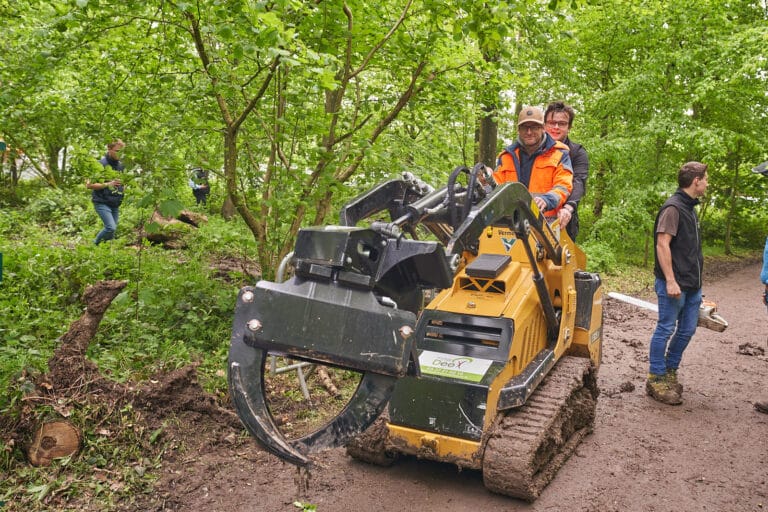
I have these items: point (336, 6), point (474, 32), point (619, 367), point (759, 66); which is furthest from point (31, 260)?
point (759, 66)

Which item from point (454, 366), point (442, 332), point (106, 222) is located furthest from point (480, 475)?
point (106, 222)

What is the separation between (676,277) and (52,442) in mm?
5295

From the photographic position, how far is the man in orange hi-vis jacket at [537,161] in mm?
5012

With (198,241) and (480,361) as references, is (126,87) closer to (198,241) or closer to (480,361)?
(198,241)

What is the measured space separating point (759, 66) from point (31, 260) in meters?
12.7

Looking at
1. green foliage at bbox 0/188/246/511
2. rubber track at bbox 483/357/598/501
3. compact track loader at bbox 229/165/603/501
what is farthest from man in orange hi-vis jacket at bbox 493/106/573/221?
green foliage at bbox 0/188/246/511

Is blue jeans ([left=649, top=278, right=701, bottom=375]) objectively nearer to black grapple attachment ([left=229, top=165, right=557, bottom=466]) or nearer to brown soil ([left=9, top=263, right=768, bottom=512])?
brown soil ([left=9, top=263, right=768, bottom=512])

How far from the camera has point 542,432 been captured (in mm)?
4098

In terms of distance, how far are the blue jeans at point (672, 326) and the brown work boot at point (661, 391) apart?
0.22 ft

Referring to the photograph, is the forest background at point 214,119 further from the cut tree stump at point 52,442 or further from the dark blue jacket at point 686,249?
the dark blue jacket at point 686,249

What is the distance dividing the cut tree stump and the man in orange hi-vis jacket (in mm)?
3594

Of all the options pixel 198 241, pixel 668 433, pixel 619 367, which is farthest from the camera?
pixel 198 241

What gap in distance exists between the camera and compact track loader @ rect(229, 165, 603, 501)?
2.71 metres

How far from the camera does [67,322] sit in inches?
237
